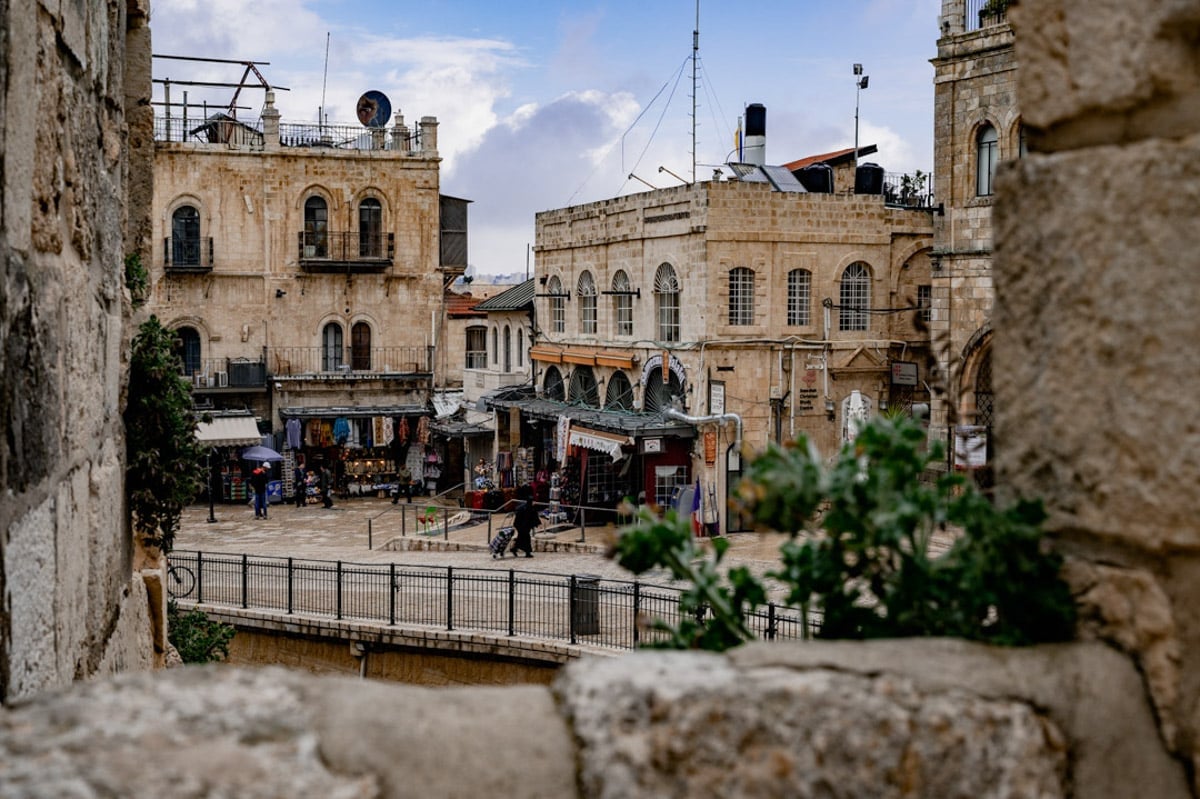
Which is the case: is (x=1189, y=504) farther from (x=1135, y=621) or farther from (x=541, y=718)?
(x=541, y=718)

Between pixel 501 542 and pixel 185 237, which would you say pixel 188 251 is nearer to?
pixel 185 237

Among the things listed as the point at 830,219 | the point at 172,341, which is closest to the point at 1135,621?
the point at 172,341

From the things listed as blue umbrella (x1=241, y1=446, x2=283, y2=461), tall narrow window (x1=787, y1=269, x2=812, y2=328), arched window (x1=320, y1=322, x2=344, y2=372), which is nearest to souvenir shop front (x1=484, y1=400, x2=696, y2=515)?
tall narrow window (x1=787, y1=269, x2=812, y2=328)

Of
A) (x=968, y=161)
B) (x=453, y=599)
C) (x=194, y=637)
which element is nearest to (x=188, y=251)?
(x=968, y=161)

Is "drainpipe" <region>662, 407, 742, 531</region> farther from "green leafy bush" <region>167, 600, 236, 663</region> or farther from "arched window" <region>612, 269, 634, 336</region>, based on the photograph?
"green leafy bush" <region>167, 600, 236, 663</region>

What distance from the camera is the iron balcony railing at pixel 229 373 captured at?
39688mm

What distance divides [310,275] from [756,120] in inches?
558

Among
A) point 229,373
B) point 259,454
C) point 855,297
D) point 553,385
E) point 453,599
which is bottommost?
point 453,599

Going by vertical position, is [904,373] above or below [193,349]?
below

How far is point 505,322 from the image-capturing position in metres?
42.4

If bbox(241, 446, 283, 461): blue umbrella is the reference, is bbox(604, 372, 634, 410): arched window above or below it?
above

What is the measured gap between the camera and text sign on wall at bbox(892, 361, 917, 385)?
31281 millimetres

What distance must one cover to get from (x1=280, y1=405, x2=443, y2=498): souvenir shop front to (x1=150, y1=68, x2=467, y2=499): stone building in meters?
0.04

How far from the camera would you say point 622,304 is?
3416cm
